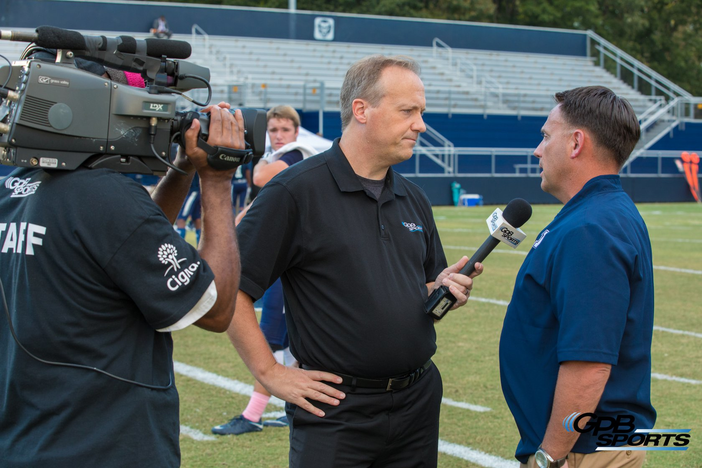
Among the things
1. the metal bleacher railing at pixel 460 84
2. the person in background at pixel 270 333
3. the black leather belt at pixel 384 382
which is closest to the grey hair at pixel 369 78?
the black leather belt at pixel 384 382

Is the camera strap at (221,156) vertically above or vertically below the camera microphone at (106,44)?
below

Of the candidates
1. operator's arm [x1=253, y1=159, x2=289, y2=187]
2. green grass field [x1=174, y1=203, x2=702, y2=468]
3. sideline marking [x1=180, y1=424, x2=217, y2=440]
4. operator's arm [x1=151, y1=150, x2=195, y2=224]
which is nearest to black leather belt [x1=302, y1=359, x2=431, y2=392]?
operator's arm [x1=151, y1=150, x2=195, y2=224]

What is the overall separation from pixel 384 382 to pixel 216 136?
1.12 metres

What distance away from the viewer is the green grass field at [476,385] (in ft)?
14.5

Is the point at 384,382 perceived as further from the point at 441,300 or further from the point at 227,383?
the point at 227,383

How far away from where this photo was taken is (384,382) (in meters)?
2.75

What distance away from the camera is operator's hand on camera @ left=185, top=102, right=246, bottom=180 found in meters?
2.06

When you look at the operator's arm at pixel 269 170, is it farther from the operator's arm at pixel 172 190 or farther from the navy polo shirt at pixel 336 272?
the operator's arm at pixel 172 190

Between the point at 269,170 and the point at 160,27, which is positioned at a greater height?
the point at 160,27

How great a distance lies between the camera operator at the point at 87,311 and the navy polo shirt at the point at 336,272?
74 cm

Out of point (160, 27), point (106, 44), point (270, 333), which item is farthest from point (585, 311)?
point (160, 27)

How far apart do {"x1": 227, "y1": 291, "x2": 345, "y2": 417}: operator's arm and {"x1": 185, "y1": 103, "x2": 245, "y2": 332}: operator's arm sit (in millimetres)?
598

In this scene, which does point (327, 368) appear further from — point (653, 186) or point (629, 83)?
point (629, 83)

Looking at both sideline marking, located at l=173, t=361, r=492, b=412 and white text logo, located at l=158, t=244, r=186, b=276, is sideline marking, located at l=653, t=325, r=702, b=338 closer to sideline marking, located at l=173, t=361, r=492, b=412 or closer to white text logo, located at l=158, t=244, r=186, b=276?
sideline marking, located at l=173, t=361, r=492, b=412
